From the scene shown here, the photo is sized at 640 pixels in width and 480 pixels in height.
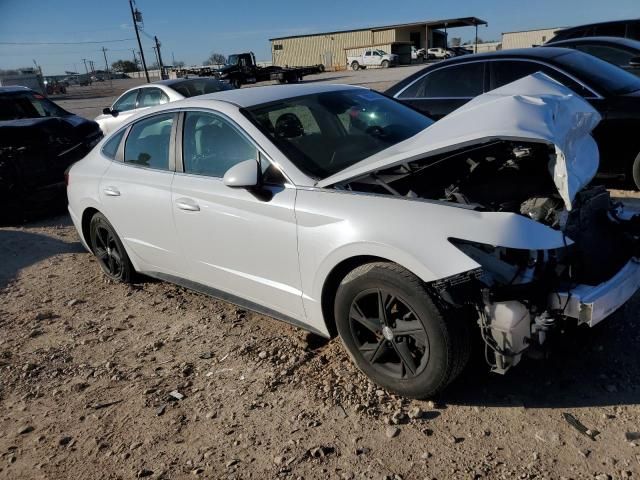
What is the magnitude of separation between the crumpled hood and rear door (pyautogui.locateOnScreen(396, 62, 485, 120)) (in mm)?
3154

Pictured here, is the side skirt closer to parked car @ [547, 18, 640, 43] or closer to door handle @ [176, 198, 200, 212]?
door handle @ [176, 198, 200, 212]

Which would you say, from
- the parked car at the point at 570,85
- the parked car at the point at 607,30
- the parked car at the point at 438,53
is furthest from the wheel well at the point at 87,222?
the parked car at the point at 438,53

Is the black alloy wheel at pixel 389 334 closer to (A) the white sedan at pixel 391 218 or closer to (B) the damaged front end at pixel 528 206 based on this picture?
(A) the white sedan at pixel 391 218

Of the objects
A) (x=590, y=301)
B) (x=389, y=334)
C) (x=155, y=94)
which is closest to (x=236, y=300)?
(x=389, y=334)

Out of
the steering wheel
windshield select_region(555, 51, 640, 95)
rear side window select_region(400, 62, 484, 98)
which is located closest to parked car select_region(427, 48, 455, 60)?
rear side window select_region(400, 62, 484, 98)

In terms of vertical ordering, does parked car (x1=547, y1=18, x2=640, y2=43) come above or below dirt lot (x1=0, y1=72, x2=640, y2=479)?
above

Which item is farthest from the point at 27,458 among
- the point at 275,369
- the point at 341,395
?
the point at 341,395

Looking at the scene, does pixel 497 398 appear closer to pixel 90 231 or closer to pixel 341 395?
pixel 341 395

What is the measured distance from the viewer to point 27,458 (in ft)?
9.05

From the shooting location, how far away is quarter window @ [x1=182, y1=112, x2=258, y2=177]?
3438 mm

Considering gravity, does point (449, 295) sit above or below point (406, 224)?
below

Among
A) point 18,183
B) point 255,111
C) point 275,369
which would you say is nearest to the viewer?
point 275,369

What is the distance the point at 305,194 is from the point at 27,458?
6.70 feet

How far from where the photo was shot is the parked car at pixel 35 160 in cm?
695
